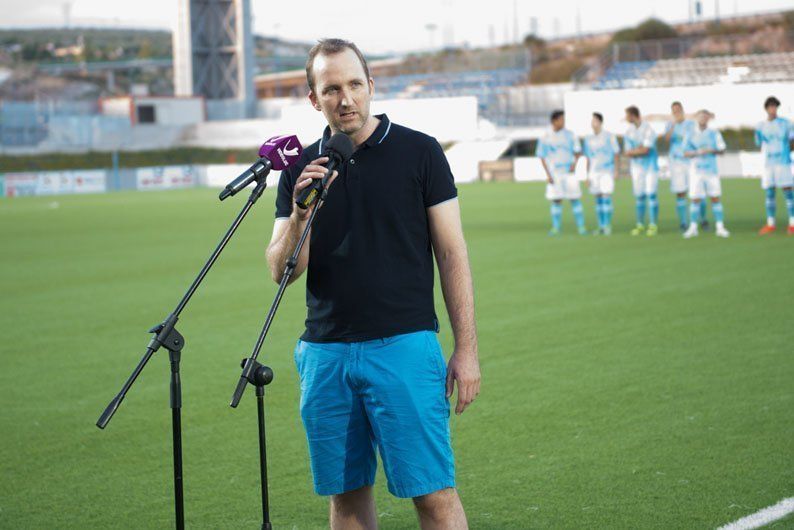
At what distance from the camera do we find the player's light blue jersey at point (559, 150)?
1969 cm

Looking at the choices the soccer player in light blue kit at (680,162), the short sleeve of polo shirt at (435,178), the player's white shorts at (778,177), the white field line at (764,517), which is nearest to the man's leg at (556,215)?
the soccer player in light blue kit at (680,162)

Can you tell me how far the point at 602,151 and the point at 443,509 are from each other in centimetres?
1693

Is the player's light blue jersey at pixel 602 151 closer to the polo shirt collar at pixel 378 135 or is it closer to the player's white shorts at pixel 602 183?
the player's white shorts at pixel 602 183

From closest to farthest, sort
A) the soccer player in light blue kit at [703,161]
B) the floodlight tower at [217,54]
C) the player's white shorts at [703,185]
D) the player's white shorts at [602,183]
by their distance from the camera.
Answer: the soccer player in light blue kit at [703,161]
the player's white shorts at [703,185]
the player's white shorts at [602,183]
the floodlight tower at [217,54]

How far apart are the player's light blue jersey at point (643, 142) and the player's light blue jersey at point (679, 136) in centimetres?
33

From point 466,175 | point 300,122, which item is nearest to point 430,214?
point 300,122

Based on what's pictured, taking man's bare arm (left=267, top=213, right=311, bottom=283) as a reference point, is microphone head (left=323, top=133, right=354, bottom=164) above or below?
above

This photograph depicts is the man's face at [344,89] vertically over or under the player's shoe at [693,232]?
over

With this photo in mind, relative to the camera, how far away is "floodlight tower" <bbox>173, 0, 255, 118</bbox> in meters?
75.2

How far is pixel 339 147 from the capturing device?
10.9 ft

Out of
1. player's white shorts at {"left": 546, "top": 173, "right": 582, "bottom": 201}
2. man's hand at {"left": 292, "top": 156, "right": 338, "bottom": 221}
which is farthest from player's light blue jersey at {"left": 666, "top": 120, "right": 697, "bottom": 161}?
man's hand at {"left": 292, "top": 156, "right": 338, "bottom": 221}

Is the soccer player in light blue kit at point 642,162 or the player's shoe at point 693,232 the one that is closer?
the player's shoe at point 693,232

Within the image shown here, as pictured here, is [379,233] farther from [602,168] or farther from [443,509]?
[602,168]

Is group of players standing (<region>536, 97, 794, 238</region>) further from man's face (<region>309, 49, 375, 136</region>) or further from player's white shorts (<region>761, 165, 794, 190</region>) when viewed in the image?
man's face (<region>309, 49, 375, 136</region>)
